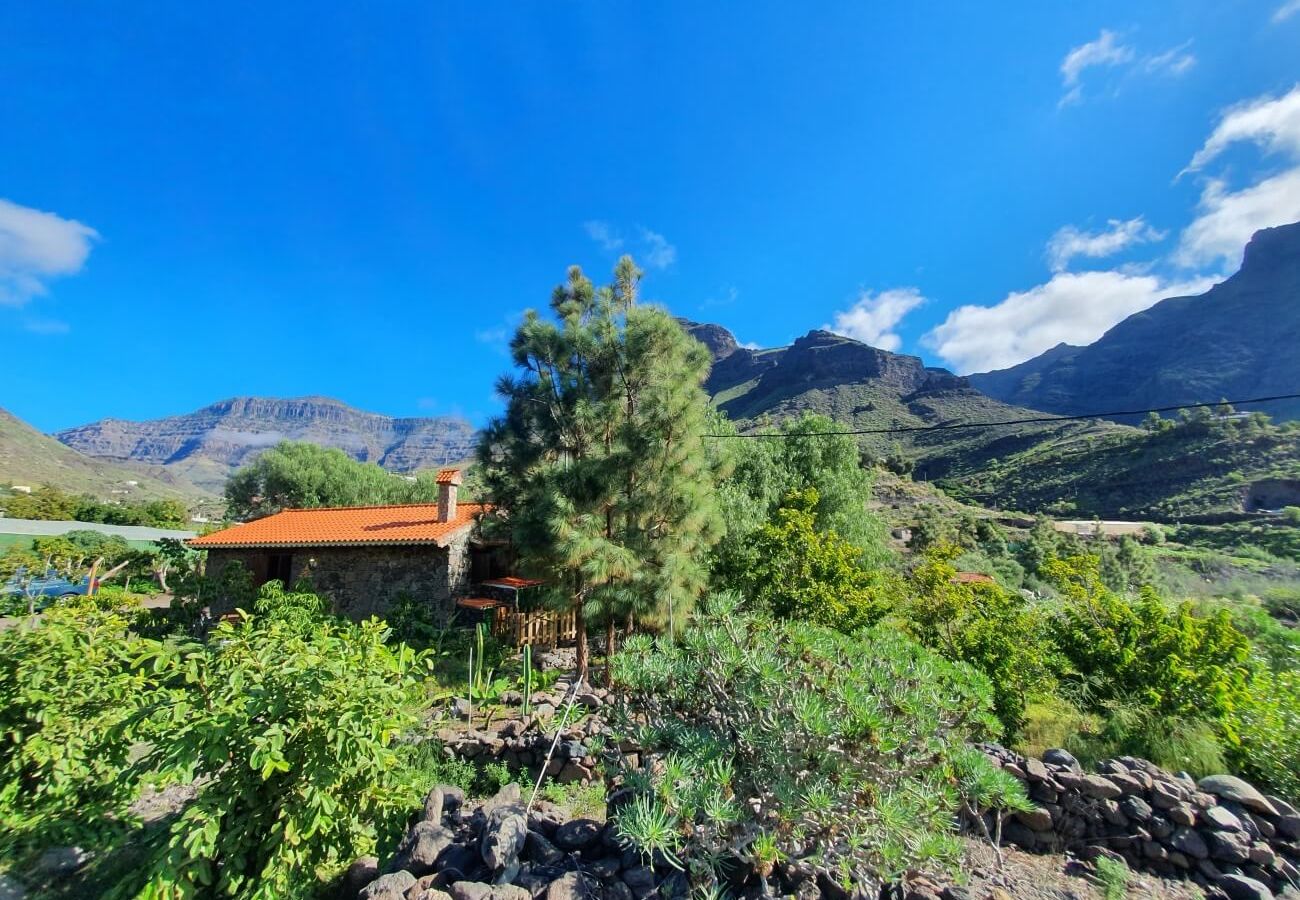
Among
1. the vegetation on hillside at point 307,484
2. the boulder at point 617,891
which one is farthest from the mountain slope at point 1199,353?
the boulder at point 617,891

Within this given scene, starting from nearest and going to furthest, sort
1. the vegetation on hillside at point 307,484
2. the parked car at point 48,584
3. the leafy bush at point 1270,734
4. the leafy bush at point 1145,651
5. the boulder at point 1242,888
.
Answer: the boulder at point 1242,888 → the leafy bush at point 1270,734 → the leafy bush at point 1145,651 → the parked car at point 48,584 → the vegetation on hillside at point 307,484

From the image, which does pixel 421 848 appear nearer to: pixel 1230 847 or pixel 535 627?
pixel 1230 847

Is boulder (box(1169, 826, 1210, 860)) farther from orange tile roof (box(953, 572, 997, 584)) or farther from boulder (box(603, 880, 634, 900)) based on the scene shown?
boulder (box(603, 880, 634, 900))

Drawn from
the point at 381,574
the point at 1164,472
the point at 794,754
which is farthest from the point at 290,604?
the point at 1164,472

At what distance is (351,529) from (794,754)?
13820 mm

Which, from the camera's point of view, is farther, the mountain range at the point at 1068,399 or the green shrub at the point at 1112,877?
the mountain range at the point at 1068,399

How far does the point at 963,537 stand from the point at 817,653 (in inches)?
1341

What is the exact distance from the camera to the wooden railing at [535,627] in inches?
445

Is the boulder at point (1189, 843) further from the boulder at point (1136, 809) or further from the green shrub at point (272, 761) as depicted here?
the green shrub at point (272, 761)

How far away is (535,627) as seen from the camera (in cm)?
1177

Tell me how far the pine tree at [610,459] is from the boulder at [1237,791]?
5832 mm

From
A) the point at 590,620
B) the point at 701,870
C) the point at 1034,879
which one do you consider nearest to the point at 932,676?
the point at 701,870

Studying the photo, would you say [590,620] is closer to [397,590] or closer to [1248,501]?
[397,590]

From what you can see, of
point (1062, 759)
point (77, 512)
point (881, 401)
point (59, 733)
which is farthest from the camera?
point (881, 401)
